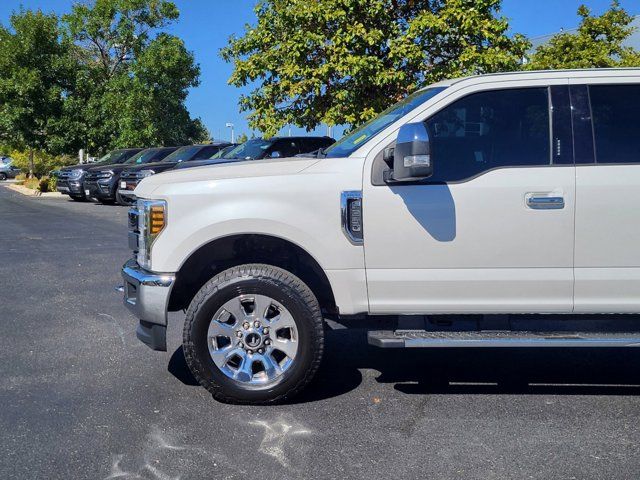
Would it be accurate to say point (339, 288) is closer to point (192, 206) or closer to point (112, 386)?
point (192, 206)

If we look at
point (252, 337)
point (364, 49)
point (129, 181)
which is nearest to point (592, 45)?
point (364, 49)

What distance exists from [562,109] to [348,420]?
246 centimetres

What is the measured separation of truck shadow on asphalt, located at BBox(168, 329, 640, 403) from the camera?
5.23m

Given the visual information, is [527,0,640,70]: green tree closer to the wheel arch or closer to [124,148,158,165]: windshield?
[124,148,158,165]: windshield

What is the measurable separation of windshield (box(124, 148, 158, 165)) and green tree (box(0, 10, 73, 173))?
27.4 ft

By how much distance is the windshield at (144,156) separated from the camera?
23845mm

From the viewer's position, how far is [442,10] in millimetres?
15289

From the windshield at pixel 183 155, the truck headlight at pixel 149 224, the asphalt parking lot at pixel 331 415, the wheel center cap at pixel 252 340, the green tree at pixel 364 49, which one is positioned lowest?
the asphalt parking lot at pixel 331 415

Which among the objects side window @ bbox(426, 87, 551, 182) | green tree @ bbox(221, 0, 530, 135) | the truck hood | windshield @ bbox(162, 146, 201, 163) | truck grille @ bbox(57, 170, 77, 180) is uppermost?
green tree @ bbox(221, 0, 530, 135)

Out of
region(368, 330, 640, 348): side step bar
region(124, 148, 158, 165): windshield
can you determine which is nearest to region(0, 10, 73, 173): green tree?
region(124, 148, 158, 165): windshield

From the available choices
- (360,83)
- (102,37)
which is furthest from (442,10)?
(102,37)

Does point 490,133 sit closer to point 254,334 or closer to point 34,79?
point 254,334

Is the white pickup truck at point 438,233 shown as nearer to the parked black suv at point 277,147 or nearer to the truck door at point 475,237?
the truck door at point 475,237

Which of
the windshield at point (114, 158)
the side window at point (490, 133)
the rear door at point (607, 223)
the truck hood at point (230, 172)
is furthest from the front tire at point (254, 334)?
the windshield at point (114, 158)
